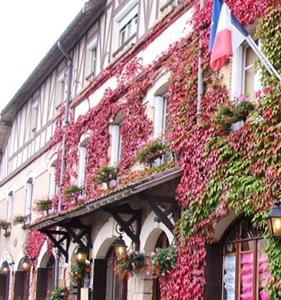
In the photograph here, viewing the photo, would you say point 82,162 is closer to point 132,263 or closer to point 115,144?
point 115,144

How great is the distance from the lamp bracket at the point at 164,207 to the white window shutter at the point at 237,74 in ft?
7.17

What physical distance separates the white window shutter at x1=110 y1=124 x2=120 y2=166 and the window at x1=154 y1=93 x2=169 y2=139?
2405mm

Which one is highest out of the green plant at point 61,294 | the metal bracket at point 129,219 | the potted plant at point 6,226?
the potted plant at point 6,226

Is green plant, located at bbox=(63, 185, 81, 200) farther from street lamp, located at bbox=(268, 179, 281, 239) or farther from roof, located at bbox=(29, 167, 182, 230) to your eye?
street lamp, located at bbox=(268, 179, 281, 239)

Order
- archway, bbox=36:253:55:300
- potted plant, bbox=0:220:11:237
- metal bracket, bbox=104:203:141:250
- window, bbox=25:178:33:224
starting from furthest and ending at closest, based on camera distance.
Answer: potted plant, bbox=0:220:11:237, window, bbox=25:178:33:224, archway, bbox=36:253:55:300, metal bracket, bbox=104:203:141:250

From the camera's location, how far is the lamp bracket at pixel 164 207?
12.2m

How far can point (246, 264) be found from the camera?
11.1 meters

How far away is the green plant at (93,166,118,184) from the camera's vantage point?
16.0 meters

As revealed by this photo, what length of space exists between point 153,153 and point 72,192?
16.3ft

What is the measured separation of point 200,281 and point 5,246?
15.6 metres

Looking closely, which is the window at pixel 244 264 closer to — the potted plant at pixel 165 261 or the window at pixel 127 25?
the potted plant at pixel 165 261

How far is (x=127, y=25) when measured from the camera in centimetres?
1769

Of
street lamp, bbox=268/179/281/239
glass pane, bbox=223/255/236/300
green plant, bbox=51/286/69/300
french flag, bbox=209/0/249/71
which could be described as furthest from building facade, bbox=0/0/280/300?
french flag, bbox=209/0/249/71

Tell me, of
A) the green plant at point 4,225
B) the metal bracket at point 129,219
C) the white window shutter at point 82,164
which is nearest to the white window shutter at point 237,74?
the metal bracket at point 129,219
